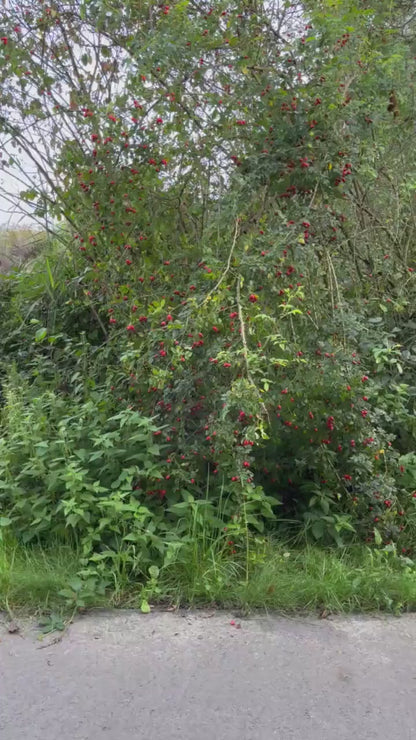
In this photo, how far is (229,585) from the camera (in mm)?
3244

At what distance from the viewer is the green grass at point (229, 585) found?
3.18 metres

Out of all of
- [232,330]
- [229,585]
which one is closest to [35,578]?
[229,585]

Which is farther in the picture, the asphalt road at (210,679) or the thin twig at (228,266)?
the thin twig at (228,266)

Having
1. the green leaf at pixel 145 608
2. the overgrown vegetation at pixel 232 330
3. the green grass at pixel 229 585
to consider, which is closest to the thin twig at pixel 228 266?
the overgrown vegetation at pixel 232 330

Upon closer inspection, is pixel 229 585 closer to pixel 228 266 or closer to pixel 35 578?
pixel 35 578

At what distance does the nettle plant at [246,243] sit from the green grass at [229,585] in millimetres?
244

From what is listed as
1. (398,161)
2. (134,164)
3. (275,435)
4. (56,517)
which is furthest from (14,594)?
(398,161)

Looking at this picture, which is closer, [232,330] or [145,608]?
[145,608]

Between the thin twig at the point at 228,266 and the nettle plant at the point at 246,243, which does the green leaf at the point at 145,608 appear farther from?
the thin twig at the point at 228,266

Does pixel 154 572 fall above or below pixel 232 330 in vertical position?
below

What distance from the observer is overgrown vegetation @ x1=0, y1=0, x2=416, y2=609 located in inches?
131

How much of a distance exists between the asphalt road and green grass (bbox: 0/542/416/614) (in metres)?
0.10

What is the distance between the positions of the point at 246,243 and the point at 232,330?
507 mm

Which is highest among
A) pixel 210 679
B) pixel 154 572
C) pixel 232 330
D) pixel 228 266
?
pixel 228 266
